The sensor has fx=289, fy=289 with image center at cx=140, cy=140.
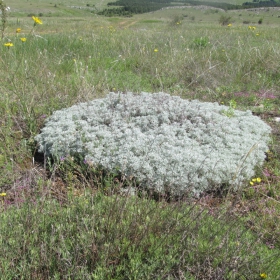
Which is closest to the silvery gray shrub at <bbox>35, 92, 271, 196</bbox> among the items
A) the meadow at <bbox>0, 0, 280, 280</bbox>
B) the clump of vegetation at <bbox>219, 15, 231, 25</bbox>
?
the meadow at <bbox>0, 0, 280, 280</bbox>

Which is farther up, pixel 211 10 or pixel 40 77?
pixel 211 10

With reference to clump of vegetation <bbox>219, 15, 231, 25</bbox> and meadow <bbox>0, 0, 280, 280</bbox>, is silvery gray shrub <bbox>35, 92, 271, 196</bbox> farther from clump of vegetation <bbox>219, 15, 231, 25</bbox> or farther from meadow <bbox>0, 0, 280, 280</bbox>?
clump of vegetation <bbox>219, 15, 231, 25</bbox>

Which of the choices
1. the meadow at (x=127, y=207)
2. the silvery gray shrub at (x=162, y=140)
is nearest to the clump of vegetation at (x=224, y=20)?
the meadow at (x=127, y=207)

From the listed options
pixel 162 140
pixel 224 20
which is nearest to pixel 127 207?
pixel 162 140

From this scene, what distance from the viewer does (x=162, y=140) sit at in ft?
11.1

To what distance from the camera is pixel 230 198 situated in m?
3.10

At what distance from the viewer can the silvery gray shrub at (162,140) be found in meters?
3.07

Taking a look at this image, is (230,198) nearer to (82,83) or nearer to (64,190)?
(64,190)

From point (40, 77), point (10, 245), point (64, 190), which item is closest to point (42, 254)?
point (10, 245)

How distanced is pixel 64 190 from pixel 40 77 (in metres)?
2.70

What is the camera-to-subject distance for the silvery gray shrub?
307 centimetres

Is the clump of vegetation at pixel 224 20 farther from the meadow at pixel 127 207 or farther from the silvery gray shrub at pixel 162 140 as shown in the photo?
the silvery gray shrub at pixel 162 140

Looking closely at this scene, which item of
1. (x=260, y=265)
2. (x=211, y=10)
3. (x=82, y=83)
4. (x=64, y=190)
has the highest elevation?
(x=211, y=10)

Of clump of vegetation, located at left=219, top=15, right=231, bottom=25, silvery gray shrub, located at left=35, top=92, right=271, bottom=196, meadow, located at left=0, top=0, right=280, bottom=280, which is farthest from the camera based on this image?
clump of vegetation, located at left=219, top=15, right=231, bottom=25
